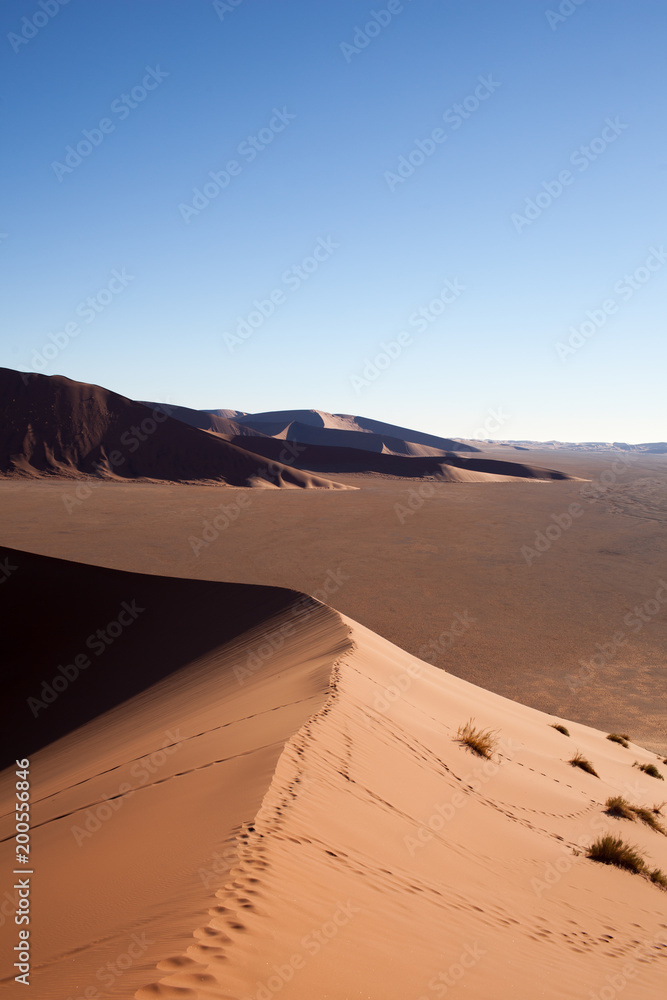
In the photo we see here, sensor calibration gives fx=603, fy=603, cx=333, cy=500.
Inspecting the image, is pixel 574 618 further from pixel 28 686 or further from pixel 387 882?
pixel 387 882

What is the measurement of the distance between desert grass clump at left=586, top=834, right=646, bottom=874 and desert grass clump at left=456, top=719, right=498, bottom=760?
1.50 meters

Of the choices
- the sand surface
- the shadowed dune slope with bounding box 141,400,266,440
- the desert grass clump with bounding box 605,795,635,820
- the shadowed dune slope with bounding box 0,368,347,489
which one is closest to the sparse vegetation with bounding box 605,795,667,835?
the desert grass clump with bounding box 605,795,635,820

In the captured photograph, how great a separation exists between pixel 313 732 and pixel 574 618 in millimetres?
14750

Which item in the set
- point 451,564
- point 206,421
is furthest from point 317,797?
point 206,421

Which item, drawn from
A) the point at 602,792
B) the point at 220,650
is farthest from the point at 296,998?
the point at 220,650

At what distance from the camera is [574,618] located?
1794 centimetres

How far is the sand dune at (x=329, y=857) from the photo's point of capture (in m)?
2.55

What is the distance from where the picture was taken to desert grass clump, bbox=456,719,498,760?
643 centimetres

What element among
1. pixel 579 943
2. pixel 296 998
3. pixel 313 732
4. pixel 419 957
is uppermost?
pixel 313 732

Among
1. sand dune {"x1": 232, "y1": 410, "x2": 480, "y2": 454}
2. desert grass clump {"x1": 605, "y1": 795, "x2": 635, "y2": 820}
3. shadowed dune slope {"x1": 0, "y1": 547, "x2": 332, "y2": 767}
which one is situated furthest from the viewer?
sand dune {"x1": 232, "y1": 410, "x2": 480, "y2": 454}

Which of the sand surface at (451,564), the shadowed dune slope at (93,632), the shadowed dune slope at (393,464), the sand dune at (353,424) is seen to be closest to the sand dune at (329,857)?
the shadowed dune slope at (93,632)

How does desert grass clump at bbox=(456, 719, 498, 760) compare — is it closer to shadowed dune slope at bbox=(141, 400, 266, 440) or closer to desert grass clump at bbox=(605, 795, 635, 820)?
desert grass clump at bbox=(605, 795, 635, 820)

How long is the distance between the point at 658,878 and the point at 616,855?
0.35 m

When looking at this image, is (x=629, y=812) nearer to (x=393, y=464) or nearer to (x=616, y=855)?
(x=616, y=855)
